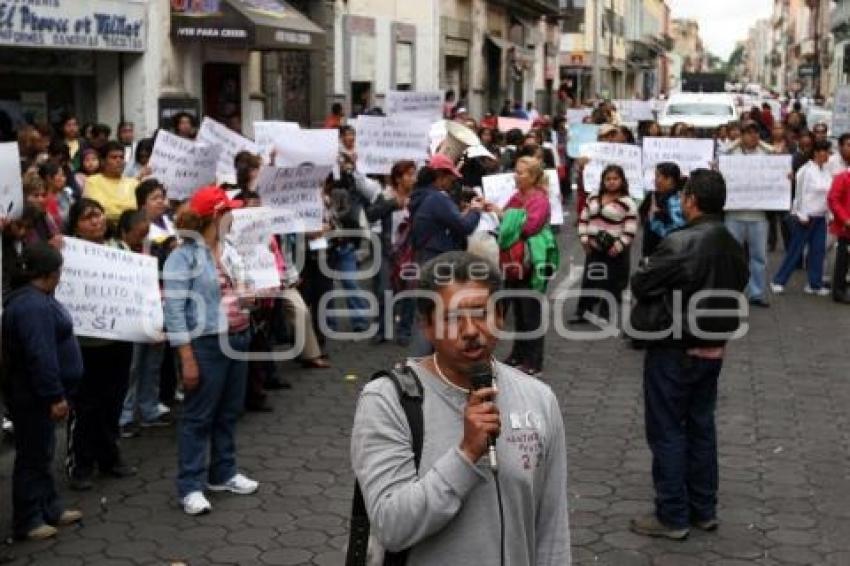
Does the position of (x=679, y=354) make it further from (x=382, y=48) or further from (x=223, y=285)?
(x=382, y=48)

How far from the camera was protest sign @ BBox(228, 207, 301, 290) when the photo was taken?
6.78m

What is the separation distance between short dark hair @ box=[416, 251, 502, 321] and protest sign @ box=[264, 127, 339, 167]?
688 centimetres

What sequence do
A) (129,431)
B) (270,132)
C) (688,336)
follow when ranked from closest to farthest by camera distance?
(688,336), (129,431), (270,132)

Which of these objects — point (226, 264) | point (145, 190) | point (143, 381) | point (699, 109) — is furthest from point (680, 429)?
point (699, 109)

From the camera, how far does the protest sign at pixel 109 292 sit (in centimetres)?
617

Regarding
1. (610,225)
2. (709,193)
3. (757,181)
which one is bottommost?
(610,225)

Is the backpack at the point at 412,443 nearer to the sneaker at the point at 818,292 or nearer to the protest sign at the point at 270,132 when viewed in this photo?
the protest sign at the point at 270,132

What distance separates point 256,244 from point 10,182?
1.56 m

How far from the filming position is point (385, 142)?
38.2 ft

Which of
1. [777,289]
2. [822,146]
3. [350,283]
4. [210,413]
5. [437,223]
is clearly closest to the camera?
[210,413]

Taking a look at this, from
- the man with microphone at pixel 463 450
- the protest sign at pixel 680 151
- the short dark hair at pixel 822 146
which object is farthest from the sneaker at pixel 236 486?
the short dark hair at pixel 822 146

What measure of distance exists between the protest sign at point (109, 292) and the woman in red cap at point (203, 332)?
0.44m

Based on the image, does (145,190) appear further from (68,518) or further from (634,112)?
(634,112)

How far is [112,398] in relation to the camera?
6.50m
